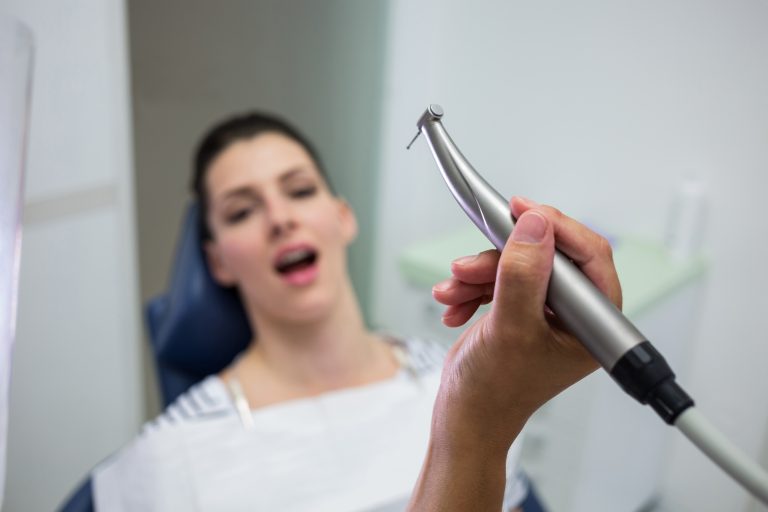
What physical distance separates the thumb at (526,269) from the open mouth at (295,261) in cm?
69

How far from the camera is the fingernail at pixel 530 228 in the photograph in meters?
0.34

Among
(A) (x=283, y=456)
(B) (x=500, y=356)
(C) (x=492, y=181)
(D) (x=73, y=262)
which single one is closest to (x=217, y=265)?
(D) (x=73, y=262)

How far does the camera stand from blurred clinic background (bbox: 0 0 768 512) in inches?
18.9

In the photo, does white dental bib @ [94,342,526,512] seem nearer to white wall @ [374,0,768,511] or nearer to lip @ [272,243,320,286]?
lip @ [272,243,320,286]

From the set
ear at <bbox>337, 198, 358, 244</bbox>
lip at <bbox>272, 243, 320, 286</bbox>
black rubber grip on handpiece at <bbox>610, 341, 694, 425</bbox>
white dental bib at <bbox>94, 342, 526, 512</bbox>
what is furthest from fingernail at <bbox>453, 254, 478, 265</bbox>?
ear at <bbox>337, 198, 358, 244</bbox>

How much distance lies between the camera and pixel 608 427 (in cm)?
59

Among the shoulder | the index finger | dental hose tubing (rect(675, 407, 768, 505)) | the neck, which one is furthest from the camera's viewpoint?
the neck

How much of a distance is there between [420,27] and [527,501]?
55cm

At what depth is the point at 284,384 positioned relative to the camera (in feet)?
3.45

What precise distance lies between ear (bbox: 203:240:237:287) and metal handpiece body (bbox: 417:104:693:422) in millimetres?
783

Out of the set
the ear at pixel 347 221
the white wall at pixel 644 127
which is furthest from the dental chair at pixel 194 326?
the white wall at pixel 644 127

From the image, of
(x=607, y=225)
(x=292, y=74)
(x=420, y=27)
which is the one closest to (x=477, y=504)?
(x=607, y=225)

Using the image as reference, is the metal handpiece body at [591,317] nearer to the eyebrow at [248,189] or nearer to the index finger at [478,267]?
the index finger at [478,267]

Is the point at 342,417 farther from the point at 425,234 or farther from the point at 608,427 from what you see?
the point at 608,427
